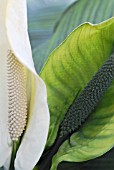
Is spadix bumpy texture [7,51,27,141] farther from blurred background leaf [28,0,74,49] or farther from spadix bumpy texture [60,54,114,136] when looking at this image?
blurred background leaf [28,0,74,49]

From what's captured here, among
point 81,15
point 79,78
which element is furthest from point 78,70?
point 81,15

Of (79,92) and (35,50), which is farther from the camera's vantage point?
(35,50)

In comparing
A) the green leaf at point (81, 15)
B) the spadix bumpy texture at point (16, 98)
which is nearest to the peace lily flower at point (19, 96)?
the spadix bumpy texture at point (16, 98)

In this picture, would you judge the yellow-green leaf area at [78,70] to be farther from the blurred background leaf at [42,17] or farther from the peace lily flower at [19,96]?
the blurred background leaf at [42,17]

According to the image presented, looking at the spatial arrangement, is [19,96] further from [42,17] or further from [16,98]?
[42,17]

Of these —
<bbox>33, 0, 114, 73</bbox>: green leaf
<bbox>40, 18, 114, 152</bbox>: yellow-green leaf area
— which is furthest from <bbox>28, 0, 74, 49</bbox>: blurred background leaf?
<bbox>40, 18, 114, 152</bbox>: yellow-green leaf area

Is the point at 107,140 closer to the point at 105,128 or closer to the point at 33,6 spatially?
the point at 105,128

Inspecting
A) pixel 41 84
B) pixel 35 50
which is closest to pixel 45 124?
pixel 41 84

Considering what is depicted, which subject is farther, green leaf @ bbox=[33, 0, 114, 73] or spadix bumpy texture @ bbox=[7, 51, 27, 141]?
green leaf @ bbox=[33, 0, 114, 73]
